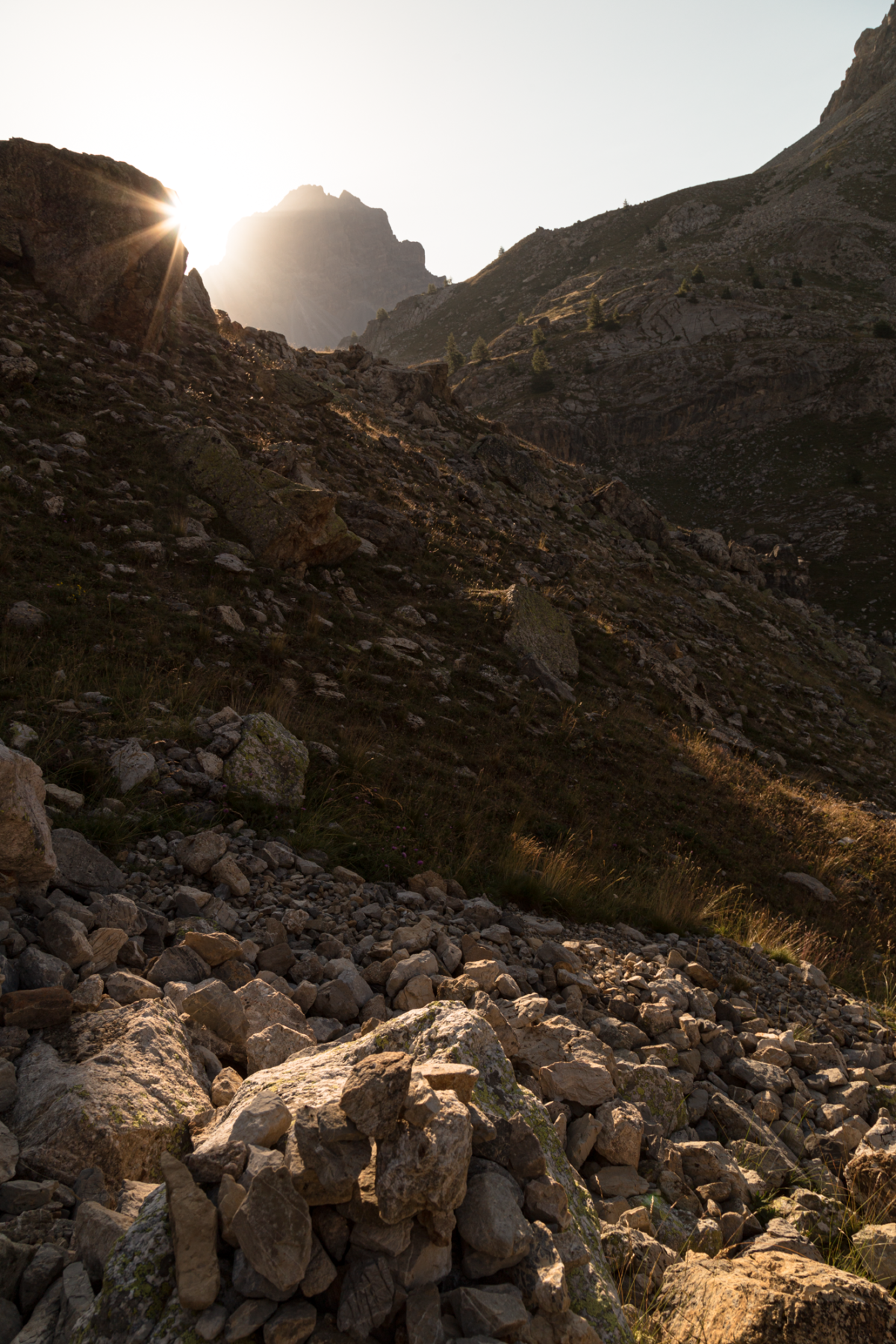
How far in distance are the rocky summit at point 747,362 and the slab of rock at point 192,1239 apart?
40184mm

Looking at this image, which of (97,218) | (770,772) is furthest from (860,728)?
(97,218)

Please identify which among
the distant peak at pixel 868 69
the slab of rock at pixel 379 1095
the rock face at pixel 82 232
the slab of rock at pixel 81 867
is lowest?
the slab of rock at pixel 81 867

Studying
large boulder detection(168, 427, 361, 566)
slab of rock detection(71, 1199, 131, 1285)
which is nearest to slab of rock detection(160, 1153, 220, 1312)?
slab of rock detection(71, 1199, 131, 1285)

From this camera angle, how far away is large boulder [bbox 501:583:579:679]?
15.5m

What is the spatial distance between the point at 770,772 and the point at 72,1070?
16.3m

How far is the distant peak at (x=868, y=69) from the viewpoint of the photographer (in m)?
117

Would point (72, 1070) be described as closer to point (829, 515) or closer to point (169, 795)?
point (169, 795)

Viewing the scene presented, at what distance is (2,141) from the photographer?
18172mm

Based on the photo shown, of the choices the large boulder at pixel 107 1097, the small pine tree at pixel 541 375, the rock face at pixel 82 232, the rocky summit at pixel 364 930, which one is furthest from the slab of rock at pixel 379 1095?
the small pine tree at pixel 541 375

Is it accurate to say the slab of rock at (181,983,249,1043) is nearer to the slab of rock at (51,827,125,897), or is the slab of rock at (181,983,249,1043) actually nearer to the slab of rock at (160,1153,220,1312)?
the slab of rock at (51,827,125,897)

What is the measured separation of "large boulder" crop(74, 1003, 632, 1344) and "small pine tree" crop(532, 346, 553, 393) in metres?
68.3

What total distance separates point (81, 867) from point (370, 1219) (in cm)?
349

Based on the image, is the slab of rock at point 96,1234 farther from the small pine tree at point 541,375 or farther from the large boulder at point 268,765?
the small pine tree at point 541,375

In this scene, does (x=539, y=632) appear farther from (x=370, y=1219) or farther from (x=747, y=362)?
(x=747, y=362)
